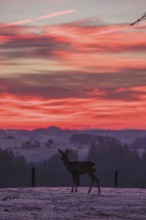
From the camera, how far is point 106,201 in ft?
105

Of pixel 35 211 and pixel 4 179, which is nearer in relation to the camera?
pixel 35 211

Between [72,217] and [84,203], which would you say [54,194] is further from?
[72,217]

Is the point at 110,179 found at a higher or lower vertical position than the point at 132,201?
lower

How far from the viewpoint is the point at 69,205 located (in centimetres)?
2977

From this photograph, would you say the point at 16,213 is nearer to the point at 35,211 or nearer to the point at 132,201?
the point at 35,211

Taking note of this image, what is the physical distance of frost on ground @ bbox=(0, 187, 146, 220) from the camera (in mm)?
26125

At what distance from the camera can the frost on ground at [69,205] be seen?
2612 centimetres

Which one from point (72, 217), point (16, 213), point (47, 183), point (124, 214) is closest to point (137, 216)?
point (124, 214)

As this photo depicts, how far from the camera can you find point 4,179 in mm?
186625

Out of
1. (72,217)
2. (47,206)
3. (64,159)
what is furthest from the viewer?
(64,159)

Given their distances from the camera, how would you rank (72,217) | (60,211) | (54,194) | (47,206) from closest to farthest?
(72,217), (60,211), (47,206), (54,194)

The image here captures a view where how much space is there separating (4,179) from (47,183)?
1175 centimetres

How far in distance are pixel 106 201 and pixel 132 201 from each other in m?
1.44

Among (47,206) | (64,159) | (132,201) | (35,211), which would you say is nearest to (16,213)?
(35,211)
